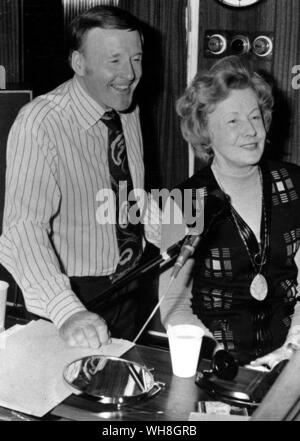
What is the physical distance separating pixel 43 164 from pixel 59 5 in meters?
1.59

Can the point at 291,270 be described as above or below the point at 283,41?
below

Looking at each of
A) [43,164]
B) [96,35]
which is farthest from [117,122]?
[43,164]

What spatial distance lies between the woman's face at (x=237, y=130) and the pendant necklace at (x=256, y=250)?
18cm

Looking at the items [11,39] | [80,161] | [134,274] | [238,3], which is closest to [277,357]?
[134,274]

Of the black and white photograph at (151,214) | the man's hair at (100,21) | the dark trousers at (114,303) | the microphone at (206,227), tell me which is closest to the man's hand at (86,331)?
the black and white photograph at (151,214)

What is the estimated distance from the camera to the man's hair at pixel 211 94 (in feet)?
7.31

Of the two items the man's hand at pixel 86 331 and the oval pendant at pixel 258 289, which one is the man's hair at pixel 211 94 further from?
the man's hand at pixel 86 331

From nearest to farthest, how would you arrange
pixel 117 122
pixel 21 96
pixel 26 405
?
1. pixel 26 405
2. pixel 117 122
3. pixel 21 96

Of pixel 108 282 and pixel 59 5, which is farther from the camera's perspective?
pixel 59 5

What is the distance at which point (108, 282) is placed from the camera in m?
2.14

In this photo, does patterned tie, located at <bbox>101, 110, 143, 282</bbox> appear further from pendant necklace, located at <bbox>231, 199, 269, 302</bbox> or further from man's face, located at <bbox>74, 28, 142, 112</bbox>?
pendant necklace, located at <bbox>231, 199, 269, 302</bbox>

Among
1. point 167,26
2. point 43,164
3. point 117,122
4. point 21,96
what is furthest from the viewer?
point 167,26

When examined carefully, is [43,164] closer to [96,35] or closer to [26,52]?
[96,35]

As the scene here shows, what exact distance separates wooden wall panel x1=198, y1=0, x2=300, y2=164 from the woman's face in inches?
29.6
